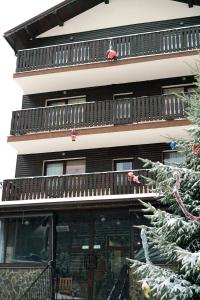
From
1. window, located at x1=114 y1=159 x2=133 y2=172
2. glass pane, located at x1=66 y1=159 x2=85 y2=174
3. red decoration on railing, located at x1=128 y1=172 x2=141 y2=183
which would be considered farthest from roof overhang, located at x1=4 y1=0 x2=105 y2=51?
red decoration on railing, located at x1=128 y1=172 x2=141 y2=183

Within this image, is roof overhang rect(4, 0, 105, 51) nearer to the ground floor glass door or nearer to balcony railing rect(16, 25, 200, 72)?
balcony railing rect(16, 25, 200, 72)

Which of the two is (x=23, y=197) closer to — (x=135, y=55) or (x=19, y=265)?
(x=19, y=265)

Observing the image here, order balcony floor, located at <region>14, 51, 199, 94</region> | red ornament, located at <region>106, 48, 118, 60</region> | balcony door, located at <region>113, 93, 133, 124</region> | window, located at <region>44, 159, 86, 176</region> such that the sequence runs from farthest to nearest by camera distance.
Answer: window, located at <region>44, 159, 86, 176</region>
red ornament, located at <region>106, 48, 118, 60</region>
balcony floor, located at <region>14, 51, 199, 94</region>
balcony door, located at <region>113, 93, 133, 124</region>

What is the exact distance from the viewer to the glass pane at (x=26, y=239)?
17031 millimetres

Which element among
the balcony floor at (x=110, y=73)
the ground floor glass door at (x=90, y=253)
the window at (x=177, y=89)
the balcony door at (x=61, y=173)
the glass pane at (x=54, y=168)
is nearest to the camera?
the ground floor glass door at (x=90, y=253)

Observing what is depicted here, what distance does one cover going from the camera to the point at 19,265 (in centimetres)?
1641

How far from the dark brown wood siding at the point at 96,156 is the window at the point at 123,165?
0.18 meters

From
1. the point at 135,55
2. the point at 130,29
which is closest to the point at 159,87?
the point at 135,55

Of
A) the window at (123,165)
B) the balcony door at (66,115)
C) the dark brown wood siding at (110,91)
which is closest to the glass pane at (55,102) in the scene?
the dark brown wood siding at (110,91)

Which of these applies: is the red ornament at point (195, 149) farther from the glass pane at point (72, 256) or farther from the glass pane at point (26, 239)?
the glass pane at point (26, 239)

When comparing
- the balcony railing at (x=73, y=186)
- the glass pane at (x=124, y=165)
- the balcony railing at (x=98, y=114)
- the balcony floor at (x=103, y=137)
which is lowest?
the balcony railing at (x=73, y=186)

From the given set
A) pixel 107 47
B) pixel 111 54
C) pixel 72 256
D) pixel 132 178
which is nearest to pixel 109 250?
pixel 72 256

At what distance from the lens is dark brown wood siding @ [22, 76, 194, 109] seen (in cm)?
1920

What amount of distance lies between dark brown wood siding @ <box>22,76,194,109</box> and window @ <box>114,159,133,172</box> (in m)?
2.71
